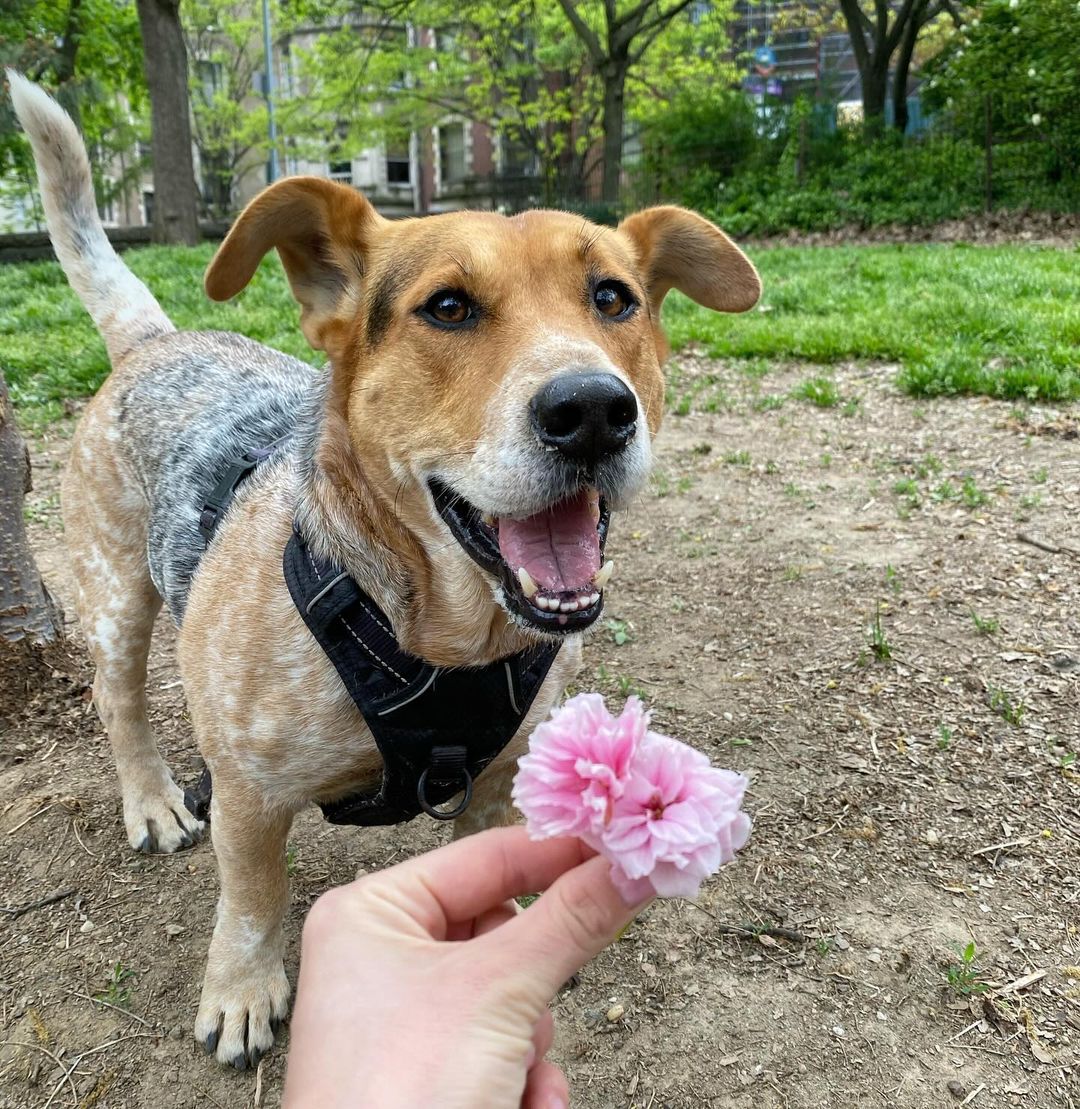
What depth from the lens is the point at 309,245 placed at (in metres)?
2.96

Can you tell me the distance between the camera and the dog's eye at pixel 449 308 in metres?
2.60

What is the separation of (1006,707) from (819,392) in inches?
171

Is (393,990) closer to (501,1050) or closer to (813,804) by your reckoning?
(501,1050)

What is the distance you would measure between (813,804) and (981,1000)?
0.94m

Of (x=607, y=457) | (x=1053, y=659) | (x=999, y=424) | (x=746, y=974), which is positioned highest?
(x=607, y=457)

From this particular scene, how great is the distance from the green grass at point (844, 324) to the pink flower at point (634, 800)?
267 inches

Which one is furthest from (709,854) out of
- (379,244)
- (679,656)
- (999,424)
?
(999,424)

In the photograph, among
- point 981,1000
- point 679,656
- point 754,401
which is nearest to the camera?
point 981,1000

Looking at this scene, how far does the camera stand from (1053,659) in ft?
13.8

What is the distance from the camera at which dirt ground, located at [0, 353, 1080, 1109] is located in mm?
2576

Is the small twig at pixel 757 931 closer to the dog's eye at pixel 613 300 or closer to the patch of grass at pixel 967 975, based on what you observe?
the patch of grass at pixel 967 975

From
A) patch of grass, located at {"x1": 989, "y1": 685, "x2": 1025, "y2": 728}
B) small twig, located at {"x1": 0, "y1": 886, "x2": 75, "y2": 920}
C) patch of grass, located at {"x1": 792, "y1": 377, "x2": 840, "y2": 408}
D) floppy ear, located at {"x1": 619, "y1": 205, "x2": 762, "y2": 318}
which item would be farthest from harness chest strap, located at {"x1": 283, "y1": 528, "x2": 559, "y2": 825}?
patch of grass, located at {"x1": 792, "y1": 377, "x2": 840, "y2": 408}

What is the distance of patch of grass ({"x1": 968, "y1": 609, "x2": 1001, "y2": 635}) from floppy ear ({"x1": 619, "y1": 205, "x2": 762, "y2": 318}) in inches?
85.7

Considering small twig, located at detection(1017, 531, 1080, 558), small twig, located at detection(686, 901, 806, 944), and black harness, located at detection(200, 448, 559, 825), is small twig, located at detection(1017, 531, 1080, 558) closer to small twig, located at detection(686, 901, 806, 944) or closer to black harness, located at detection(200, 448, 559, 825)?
small twig, located at detection(686, 901, 806, 944)
